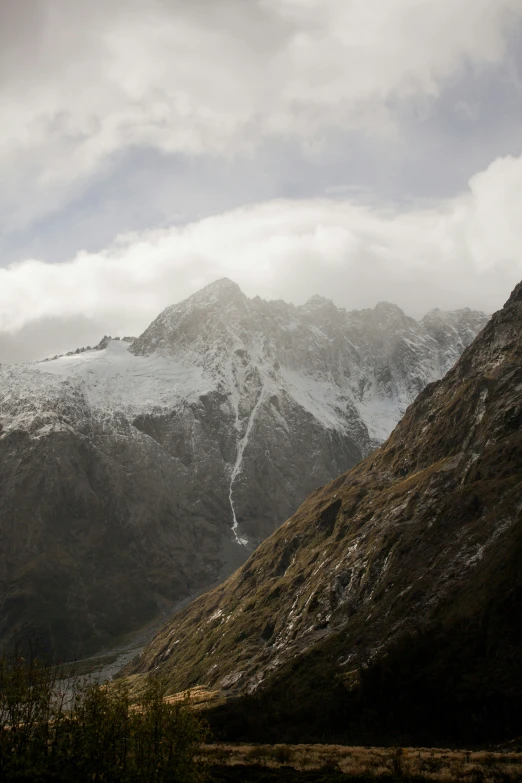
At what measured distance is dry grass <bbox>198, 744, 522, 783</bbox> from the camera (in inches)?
2037

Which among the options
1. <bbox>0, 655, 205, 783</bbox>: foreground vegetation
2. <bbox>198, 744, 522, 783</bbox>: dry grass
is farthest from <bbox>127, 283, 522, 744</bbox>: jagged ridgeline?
<bbox>0, 655, 205, 783</bbox>: foreground vegetation

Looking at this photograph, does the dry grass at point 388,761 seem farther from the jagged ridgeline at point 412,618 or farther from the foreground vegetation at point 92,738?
the jagged ridgeline at point 412,618

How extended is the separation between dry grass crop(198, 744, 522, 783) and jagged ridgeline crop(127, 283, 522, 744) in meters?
19.9

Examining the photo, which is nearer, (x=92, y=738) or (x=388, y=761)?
(x=92, y=738)

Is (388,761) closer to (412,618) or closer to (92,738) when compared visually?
(92,738)

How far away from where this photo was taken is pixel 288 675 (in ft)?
404

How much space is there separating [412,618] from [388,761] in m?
57.3

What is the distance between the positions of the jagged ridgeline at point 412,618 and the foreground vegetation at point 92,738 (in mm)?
45192

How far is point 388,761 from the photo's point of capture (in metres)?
58.2

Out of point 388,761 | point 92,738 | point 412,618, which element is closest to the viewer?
point 92,738

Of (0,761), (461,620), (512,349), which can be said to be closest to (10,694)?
(0,761)

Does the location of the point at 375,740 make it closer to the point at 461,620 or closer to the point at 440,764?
the point at 461,620

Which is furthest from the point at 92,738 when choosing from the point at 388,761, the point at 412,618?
the point at 412,618

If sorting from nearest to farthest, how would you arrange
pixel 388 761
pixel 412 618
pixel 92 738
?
pixel 92 738 < pixel 388 761 < pixel 412 618
